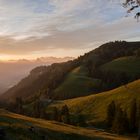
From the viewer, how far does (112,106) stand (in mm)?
178250

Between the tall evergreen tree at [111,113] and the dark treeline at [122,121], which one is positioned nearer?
the dark treeline at [122,121]

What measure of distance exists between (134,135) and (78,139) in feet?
388

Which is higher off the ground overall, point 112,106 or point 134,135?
point 112,106

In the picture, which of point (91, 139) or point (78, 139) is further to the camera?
point (91, 139)

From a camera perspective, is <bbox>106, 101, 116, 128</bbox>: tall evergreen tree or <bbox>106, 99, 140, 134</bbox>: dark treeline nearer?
<bbox>106, 99, 140, 134</bbox>: dark treeline

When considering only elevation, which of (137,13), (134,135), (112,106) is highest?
(137,13)

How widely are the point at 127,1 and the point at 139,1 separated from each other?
910 millimetres

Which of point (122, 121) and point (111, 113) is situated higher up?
point (111, 113)

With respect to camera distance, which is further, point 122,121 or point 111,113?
point 111,113

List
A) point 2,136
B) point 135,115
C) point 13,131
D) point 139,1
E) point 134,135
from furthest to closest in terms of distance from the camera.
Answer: point 135,115, point 134,135, point 13,131, point 2,136, point 139,1

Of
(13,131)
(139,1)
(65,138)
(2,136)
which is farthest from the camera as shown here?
(65,138)

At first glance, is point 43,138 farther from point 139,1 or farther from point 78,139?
point 139,1

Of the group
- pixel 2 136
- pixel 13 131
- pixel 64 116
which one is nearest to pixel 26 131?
pixel 13 131

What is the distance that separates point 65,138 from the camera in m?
47.0
